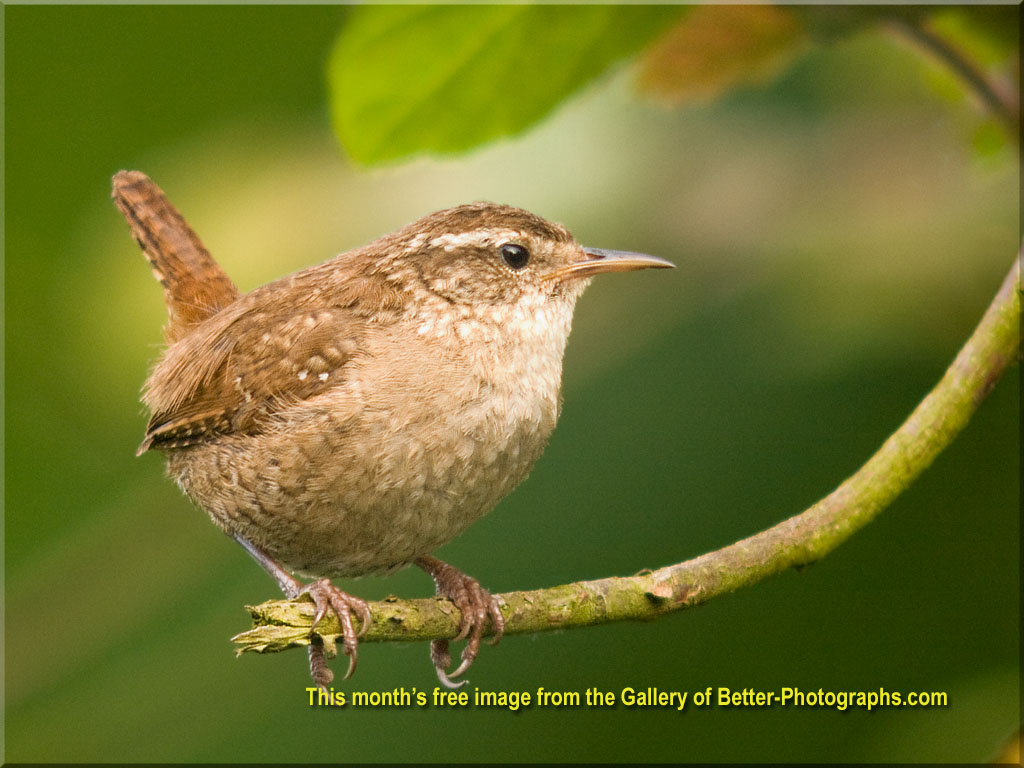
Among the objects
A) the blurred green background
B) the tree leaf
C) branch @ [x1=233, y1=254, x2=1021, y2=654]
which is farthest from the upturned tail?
branch @ [x1=233, y1=254, x2=1021, y2=654]

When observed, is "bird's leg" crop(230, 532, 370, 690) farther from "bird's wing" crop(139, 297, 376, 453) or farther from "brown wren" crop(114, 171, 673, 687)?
"bird's wing" crop(139, 297, 376, 453)

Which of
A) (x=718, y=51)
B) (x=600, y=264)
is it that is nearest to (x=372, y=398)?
(x=600, y=264)

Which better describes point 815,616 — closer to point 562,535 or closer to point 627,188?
point 562,535

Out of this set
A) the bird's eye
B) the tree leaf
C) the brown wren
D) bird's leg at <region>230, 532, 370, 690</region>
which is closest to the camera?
bird's leg at <region>230, 532, 370, 690</region>

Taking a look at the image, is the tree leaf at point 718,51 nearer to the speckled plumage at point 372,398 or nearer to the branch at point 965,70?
the branch at point 965,70

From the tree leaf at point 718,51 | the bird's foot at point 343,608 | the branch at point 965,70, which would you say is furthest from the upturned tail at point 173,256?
the branch at point 965,70
